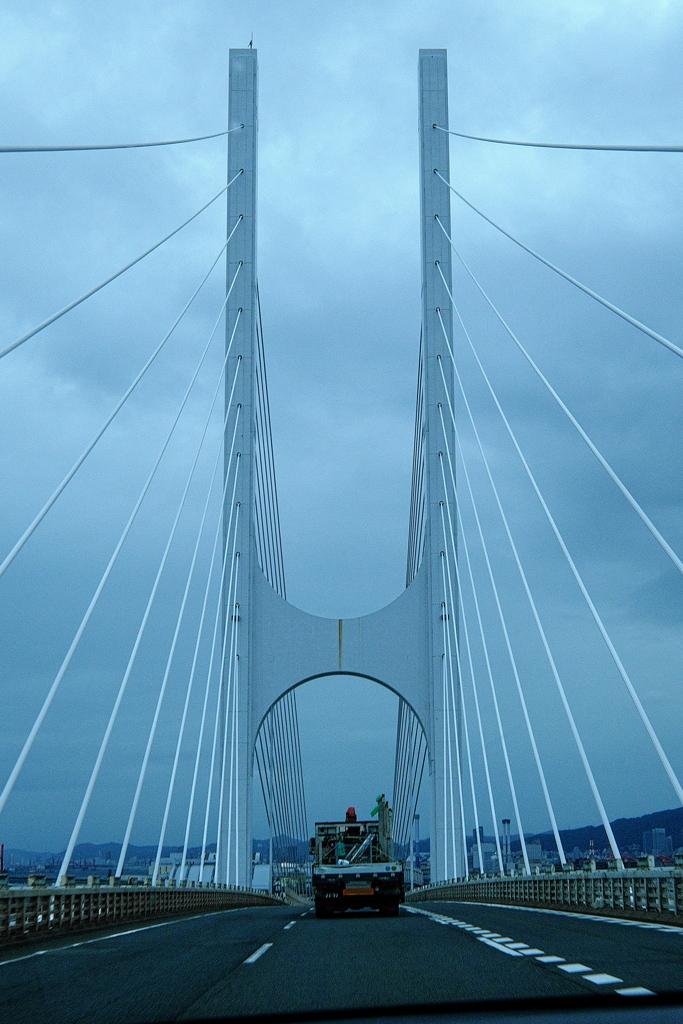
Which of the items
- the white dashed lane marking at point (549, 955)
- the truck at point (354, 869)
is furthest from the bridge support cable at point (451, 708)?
the white dashed lane marking at point (549, 955)

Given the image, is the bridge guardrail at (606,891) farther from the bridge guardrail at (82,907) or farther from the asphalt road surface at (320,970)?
the bridge guardrail at (82,907)

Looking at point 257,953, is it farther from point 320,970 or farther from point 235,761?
point 235,761

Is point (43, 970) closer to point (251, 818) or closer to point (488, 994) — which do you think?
point (488, 994)

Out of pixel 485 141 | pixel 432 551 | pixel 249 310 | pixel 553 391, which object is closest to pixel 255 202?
pixel 249 310

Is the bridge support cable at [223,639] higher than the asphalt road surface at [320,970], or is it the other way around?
the bridge support cable at [223,639]

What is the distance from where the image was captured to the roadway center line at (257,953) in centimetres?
919

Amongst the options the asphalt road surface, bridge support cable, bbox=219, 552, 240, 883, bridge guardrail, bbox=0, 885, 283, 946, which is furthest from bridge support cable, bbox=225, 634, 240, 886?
the asphalt road surface

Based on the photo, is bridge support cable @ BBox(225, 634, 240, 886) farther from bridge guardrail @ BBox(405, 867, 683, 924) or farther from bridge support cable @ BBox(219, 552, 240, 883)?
bridge guardrail @ BBox(405, 867, 683, 924)

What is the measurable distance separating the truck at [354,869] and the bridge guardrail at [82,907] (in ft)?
9.41

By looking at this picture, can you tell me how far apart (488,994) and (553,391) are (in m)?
10.8

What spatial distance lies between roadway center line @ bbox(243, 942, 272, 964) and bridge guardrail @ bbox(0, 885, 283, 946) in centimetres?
278

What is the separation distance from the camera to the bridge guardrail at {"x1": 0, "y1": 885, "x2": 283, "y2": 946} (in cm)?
1293

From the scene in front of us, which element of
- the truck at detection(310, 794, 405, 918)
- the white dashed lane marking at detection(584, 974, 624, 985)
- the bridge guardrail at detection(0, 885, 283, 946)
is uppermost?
the truck at detection(310, 794, 405, 918)

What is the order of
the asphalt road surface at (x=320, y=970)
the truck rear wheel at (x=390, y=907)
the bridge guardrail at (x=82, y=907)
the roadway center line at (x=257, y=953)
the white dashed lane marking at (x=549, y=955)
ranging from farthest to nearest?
the truck rear wheel at (x=390, y=907) < the bridge guardrail at (x=82, y=907) < the roadway center line at (x=257, y=953) < the white dashed lane marking at (x=549, y=955) < the asphalt road surface at (x=320, y=970)
